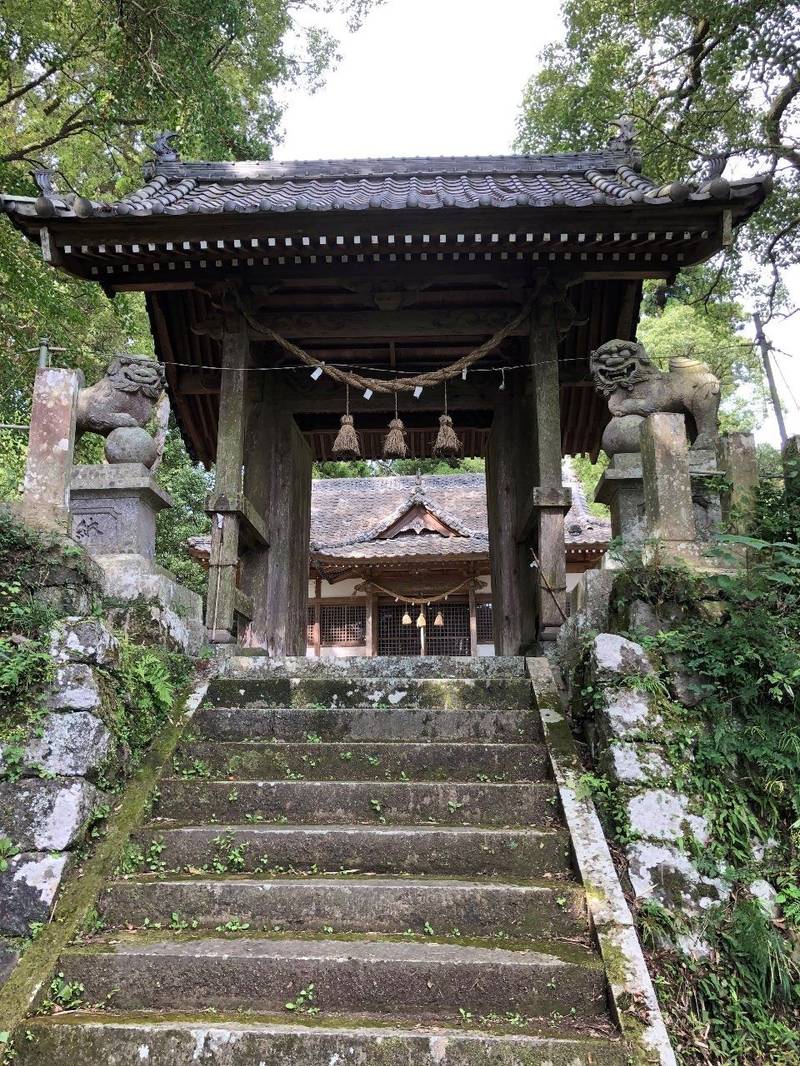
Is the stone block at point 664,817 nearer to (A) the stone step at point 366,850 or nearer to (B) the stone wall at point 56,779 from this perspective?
(A) the stone step at point 366,850

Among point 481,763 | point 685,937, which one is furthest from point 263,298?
point 685,937

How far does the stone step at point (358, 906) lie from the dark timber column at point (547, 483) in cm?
351

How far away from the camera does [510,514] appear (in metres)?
8.85

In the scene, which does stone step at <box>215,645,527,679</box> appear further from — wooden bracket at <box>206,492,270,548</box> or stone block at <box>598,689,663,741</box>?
wooden bracket at <box>206,492,270,548</box>

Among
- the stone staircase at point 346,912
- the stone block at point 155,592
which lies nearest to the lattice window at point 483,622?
the stone block at point 155,592

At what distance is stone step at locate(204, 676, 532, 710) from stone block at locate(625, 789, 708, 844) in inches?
49.9

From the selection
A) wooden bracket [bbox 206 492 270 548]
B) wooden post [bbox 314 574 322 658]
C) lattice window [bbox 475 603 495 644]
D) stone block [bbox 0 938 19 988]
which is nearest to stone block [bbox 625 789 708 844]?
stone block [bbox 0 938 19 988]

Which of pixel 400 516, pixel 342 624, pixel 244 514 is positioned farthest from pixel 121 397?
pixel 342 624

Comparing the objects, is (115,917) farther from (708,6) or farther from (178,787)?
(708,6)

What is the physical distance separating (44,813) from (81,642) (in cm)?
91

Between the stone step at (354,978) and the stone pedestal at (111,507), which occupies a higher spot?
the stone pedestal at (111,507)

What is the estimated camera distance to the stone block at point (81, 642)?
3.87m

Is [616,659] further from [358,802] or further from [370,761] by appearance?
[358,802]

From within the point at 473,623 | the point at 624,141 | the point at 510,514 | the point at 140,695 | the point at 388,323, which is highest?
the point at 624,141
